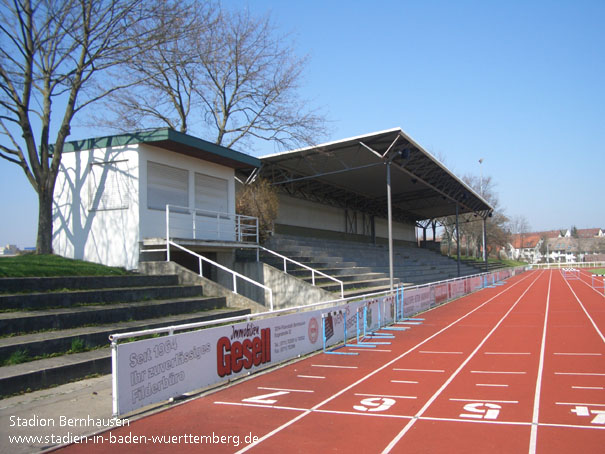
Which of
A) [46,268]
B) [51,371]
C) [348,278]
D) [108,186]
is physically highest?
[108,186]

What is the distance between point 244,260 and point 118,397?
46.1ft

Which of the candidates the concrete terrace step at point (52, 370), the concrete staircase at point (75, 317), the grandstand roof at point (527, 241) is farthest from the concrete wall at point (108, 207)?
the grandstand roof at point (527, 241)

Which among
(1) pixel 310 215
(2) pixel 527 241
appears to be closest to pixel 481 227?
(1) pixel 310 215

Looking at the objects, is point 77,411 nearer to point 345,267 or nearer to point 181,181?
point 181,181

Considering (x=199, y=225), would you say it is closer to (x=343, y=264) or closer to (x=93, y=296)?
(x=93, y=296)

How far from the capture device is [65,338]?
9500mm

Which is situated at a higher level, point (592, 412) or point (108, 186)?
point (108, 186)

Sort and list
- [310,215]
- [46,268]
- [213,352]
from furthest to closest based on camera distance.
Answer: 1. [310,215]
2. [46,268]
3. [213,352]

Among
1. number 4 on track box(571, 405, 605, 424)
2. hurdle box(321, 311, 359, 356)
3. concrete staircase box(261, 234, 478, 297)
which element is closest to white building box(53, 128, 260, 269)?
concrete staircase box(261, 234, 478, 297)

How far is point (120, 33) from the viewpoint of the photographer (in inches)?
687

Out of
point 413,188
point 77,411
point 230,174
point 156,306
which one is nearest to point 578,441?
point 77,411

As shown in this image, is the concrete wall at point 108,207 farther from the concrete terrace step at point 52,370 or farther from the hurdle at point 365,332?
the hurdle at point 365,332

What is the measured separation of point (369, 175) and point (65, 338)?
83.0 ft

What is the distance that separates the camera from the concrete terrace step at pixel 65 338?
28.5 feet
